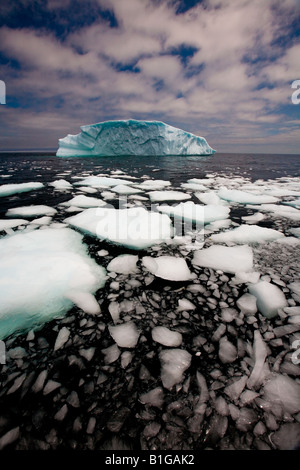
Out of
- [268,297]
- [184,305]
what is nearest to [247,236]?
[268,297]

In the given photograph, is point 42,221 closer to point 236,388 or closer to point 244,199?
point 236,388

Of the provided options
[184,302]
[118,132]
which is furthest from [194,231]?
[118,132]

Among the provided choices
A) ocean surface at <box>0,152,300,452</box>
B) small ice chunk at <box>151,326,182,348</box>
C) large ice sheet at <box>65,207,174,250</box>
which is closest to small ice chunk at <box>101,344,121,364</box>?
ocean surface at <box>0,152,300,452</box>

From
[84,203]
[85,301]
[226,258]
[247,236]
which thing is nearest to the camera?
[85,301]

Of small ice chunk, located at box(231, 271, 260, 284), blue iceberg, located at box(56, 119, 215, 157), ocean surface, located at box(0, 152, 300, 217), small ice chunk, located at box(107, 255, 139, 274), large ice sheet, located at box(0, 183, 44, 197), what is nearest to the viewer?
small ice chunk, located at box(231, 271, 260, 284)

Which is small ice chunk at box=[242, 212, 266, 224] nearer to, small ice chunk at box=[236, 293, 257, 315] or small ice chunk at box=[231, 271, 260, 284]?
small ice chunk at box=[231, 271, 260, 284]
